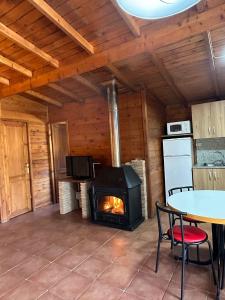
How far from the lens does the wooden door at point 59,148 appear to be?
5.67m

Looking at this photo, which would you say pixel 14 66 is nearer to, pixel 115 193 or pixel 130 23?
pixel 130 23

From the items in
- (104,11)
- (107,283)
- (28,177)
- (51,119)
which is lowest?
(107,283)

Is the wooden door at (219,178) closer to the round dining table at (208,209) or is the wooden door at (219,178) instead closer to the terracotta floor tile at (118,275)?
the round dining table at (208,209)

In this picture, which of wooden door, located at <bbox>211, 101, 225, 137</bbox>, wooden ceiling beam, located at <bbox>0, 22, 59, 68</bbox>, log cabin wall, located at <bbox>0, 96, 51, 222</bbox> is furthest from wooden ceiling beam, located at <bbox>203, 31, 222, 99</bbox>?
log cabin wall, located at <bbox>0, 96, 51, 222</bbox>

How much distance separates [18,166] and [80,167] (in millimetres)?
1404

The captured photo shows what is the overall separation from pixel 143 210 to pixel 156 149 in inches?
50.9

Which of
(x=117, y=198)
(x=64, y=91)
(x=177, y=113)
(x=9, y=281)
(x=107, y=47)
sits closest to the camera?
(x=9, y=281)

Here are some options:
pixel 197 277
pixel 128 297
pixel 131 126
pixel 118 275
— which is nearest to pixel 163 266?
pixel 197 277

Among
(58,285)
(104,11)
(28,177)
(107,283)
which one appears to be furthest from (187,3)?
(28,177)

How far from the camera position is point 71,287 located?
7.11 feet

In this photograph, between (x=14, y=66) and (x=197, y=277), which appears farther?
(x=14, y=66)

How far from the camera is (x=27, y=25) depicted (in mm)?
2643

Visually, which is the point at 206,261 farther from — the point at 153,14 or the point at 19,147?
the point at 19,147

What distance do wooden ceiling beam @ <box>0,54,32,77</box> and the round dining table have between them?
310 cm
